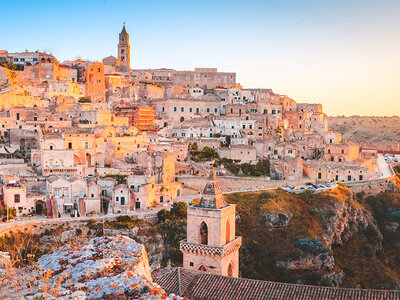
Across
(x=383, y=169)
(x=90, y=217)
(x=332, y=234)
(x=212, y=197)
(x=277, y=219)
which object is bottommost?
(x=332, y=234)

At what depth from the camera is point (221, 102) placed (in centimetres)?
6369

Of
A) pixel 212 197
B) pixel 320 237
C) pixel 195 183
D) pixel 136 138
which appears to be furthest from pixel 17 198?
pixel 320 237

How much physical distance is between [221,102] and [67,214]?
3197 centimetres

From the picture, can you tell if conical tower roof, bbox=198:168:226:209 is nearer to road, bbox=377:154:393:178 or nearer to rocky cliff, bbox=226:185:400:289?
rocky cliff, bbox=226:185:400:289

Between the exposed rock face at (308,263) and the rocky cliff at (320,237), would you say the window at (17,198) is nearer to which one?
the rocky cliff at (320,237)

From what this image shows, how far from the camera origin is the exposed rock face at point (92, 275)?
6.68 metres

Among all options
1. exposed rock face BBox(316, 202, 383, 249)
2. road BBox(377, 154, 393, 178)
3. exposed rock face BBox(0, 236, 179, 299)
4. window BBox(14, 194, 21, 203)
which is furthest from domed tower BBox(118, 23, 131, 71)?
exposed rock face BBox(0, 236, 179, 299)

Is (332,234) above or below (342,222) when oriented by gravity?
below

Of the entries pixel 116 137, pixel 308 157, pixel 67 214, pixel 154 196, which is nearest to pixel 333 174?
pixel 308 157

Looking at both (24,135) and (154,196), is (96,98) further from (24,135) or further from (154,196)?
(154,196)

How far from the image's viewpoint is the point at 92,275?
7.34 metres

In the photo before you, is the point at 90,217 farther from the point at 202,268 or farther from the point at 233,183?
the point at 202,268

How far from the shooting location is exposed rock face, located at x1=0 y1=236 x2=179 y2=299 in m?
6.68

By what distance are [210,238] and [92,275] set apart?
490 inches
